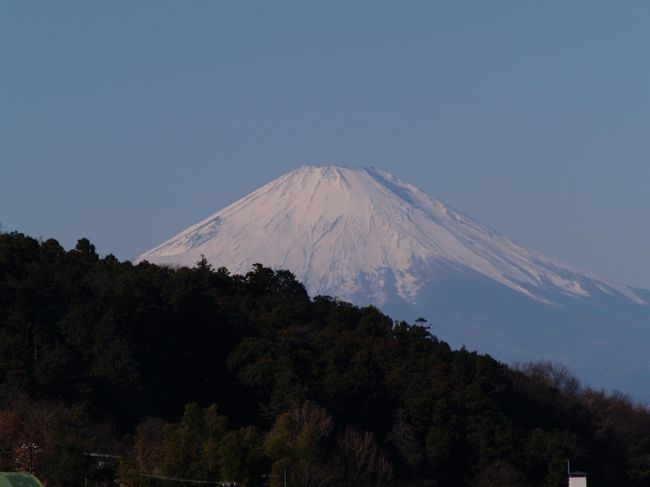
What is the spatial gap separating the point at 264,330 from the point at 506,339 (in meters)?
143

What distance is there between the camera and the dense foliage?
37.2 m

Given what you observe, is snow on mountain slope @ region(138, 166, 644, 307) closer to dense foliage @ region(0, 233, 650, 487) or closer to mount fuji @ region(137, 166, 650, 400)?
mount fuji @ region(137, 166, 650, 400)

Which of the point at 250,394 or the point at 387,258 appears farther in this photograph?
the point at 387,258

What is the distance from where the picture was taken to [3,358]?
43.3 metres

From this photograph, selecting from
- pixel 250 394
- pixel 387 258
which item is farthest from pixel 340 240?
pixel 250 394

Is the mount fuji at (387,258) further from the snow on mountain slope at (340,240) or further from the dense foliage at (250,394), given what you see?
the dense foliage at (250,394)

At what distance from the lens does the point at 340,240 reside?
17588cm

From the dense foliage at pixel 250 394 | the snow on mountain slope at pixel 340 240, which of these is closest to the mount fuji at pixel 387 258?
the snow on mountain slope at pixel 340 240

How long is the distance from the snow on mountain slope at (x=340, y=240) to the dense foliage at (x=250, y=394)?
351ft

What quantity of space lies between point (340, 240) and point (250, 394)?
127633 millimetres

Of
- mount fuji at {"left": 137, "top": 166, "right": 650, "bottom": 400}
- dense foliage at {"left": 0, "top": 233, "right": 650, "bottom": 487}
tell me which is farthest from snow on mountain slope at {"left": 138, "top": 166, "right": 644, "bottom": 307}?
dense foliage at {"left": 0, "top": 233, "right": 650, "bottom": 487}

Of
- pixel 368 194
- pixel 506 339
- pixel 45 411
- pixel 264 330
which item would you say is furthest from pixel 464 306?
pixel 45 411

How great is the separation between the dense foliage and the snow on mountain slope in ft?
351

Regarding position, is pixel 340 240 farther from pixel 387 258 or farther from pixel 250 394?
pixel 250 394
